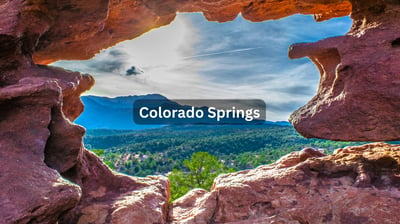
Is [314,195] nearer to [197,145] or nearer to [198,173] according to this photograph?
[198,173]

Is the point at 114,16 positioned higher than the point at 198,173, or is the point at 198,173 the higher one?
the point at 114,16

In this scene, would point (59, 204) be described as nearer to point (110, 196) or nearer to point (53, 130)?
point (53, 130)

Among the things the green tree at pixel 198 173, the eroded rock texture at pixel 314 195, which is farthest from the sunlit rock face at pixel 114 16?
the green tree at pixel 198 173

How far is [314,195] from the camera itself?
26.3 feet

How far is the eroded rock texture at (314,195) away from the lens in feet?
24.2

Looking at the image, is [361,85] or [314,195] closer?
[361,85]

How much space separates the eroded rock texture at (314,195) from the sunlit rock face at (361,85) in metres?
1.12

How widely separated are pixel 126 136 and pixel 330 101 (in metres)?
55.5

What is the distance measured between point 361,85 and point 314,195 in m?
2.96

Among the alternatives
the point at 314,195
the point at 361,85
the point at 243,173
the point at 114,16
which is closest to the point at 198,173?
the point at 243,173

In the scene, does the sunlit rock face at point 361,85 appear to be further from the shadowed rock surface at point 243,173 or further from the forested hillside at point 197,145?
the forested hillside at point 197,145

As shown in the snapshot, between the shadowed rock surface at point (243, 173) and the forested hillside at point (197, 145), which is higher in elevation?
the shadowed rock surface at point (243, 173)

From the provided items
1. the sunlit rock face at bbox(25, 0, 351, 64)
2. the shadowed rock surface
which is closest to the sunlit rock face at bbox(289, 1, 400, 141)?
the shadowed rock surface

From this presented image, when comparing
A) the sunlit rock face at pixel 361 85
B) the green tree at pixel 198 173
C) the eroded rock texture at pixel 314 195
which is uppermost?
the sunlit rock face at pixel 361 85
